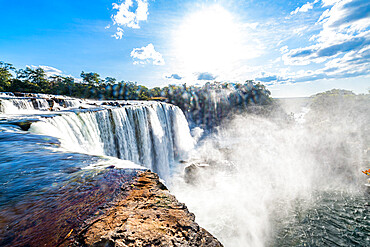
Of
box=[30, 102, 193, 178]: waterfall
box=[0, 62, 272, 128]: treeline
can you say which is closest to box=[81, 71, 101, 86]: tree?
box=[0, 62, 272, 128]: treeline

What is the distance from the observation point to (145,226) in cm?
129

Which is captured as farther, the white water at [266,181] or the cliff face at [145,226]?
the white water at [266,181]

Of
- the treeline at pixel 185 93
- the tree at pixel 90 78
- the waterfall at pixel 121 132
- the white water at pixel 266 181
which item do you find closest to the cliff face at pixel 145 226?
the waterfall at pixel 121 132

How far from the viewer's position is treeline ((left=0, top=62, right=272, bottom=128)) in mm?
37625

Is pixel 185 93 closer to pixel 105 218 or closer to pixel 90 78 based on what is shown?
pixel 90 78

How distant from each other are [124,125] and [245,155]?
12.7 m

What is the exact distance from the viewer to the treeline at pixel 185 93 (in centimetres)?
3762

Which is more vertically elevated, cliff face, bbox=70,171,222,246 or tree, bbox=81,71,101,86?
tree, bbox=81,71,101,86

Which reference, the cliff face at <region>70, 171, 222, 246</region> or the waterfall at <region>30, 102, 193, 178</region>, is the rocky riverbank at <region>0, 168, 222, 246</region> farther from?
the waterfall at <region>30, 102, 193, 178</region>

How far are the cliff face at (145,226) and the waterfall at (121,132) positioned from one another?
3162 mm

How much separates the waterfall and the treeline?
19.2 metres

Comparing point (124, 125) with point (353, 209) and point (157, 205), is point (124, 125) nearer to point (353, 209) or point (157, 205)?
point (157, 205)

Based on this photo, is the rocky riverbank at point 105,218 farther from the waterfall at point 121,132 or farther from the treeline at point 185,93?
the treeline at point 185,93

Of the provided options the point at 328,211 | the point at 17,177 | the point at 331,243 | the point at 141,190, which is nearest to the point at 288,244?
the point at 331,243
